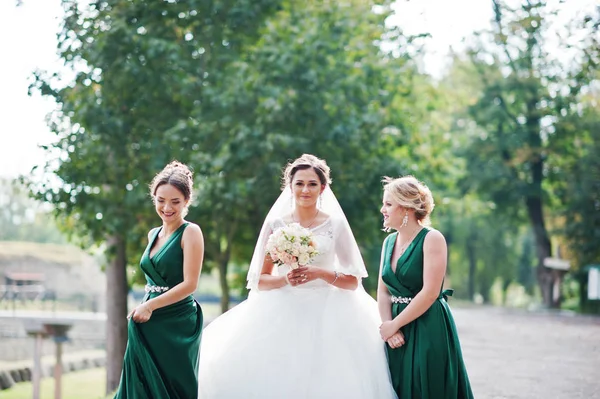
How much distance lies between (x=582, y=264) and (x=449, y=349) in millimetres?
26762

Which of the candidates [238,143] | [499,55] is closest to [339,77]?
[238,143]

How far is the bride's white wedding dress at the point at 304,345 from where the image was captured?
217 inches

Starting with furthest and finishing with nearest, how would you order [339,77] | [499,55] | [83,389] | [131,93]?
1. [499,55]
2. [83,389]
3. [339,77]
4. [131,93]

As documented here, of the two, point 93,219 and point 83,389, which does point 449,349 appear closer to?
point 93,219

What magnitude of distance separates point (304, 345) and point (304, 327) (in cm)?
15

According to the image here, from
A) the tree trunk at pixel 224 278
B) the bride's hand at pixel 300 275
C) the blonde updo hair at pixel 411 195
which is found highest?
the blonde updo hair at pixel 411 195

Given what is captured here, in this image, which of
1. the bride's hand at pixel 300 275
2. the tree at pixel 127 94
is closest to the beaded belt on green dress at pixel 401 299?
the bride's hand at pixel 300 275

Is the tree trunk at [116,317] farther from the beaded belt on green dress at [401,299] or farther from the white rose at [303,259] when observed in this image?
the beaded belt on green dress at [401,299]

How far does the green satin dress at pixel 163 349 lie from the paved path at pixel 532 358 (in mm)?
4270

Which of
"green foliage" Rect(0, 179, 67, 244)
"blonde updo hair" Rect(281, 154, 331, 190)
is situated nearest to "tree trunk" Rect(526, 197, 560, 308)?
"blonde updo hair" Rect(281, 154, 331, 190)

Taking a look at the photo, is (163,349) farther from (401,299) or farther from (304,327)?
(401,299)

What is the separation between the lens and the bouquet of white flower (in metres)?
5.54

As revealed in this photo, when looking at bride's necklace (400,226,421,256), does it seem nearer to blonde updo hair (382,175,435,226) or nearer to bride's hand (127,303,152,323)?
blonde updo hair (382,175,435,226)

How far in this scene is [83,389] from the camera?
26.4 m
